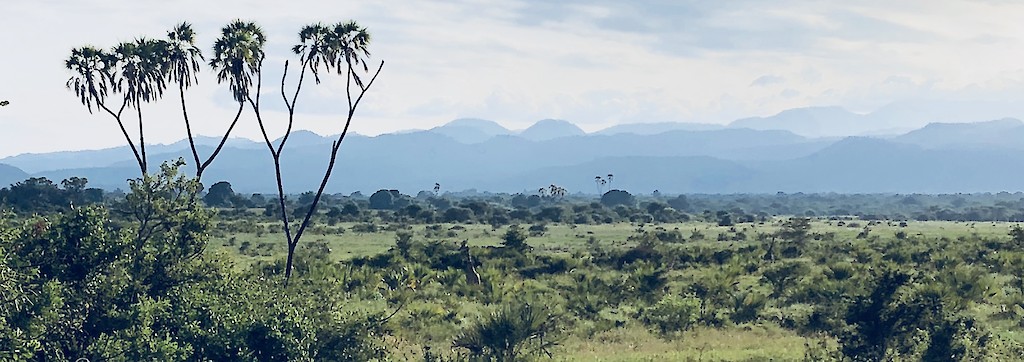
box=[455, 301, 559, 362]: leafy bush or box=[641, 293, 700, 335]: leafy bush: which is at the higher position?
box=[455, 301, 559, 362]: leafy bush

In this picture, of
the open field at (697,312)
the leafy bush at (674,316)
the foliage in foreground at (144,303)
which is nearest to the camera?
the foliage in foreground at (144,303)

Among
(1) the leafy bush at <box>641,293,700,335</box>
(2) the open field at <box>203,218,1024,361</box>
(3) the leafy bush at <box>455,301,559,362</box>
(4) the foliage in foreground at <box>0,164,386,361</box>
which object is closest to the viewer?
(4) the foliage in foreground at <box>0,164,386,361</box>

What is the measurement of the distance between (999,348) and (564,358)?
12.9 metres

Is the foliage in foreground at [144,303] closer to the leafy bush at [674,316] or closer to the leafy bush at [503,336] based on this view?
the leafy bush at [503,336]

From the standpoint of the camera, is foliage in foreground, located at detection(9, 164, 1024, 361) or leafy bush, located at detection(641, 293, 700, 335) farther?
leafy bush, located at detection(641, 293, 700, 335)

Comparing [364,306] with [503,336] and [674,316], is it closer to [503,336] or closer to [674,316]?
[674,316]

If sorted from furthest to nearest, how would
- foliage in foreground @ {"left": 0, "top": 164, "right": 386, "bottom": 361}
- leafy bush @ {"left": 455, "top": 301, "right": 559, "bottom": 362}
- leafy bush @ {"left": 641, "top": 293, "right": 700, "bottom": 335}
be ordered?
leafy bush @ {"left": 641, "top": 293, "right": 700, "bottom": 335}
leafy bush @ {"left": 455, "top": 301, "right": 559, "bottom": 362}
foliage in foreground @ {"left": 0, "top": 164, "right": 386, "bottom": 361}

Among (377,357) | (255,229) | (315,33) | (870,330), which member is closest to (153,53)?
(315,33)

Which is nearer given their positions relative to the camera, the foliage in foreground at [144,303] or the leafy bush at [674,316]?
the foliage in foreground at [144,303]

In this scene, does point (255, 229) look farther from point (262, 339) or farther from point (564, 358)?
point (262, 339)

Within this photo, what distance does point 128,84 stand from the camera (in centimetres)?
3716

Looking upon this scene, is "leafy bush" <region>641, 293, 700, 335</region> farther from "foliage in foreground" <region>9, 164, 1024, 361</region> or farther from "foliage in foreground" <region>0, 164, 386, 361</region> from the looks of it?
"foliage in foreground" <region>0, 164, 386, 361</region>

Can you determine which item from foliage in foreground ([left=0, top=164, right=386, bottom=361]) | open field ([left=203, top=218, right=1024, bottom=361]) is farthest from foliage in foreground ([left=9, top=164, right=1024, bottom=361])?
open field ([left=203, top=218, right=1024, bottom=361])

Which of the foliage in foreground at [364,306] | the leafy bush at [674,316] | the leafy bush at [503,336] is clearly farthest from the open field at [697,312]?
the leafy bush at [503,336]
